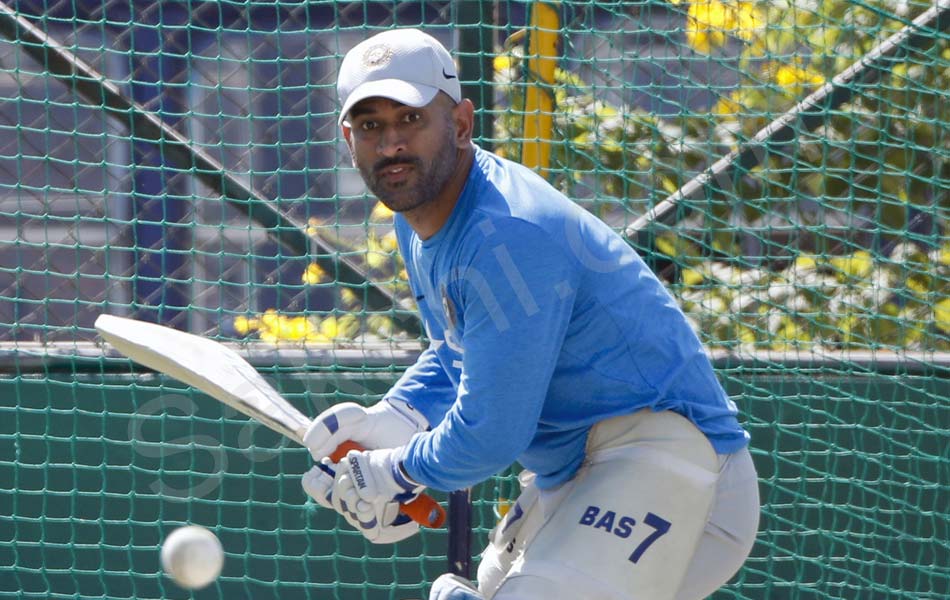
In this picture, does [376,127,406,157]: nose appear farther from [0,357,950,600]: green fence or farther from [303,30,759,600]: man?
[0,357,950,600]: green fence

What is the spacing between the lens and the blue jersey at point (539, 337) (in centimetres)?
283

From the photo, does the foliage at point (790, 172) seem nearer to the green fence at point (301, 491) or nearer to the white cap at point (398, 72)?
the green fence at point (301, 491)

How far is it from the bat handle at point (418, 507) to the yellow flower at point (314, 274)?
193 cm

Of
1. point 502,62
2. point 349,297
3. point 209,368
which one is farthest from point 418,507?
point 502,62

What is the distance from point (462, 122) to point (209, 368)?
1030mm

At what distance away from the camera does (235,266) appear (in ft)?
20.6

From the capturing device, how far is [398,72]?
3002 millimetres

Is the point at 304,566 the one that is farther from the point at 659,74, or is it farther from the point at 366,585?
the point at 659,74

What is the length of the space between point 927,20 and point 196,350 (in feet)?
9.65

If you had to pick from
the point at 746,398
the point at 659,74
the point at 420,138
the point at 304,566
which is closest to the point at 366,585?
the point at 304,566

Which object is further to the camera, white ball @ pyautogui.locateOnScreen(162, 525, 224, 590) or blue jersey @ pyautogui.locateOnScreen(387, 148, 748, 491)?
white ball @ pyautogui.locateOnScreen(162, 525, 224, 590)

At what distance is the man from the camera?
2.85m

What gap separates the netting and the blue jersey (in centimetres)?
200

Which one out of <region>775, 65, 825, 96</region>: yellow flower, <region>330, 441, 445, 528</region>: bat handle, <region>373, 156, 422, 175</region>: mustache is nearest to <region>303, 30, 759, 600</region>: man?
<region>373, 156, 422, 175</region>: mustache
